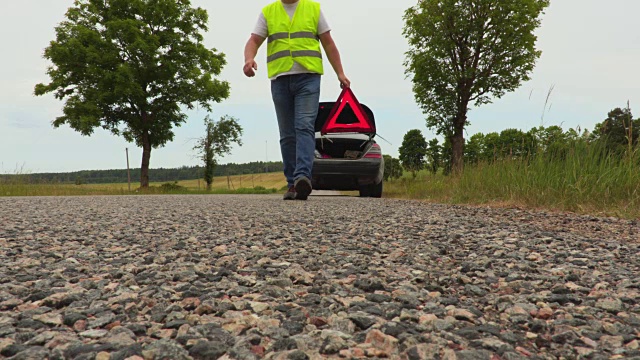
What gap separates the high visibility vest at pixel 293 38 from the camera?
5621mm

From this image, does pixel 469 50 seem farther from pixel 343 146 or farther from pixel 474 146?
pixel 474 146

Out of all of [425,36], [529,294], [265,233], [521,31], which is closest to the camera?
[529,294]

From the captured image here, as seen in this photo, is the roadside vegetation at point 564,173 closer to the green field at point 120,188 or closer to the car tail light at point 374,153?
the car tail light at point 374,153

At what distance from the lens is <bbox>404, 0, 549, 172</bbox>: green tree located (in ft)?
72.8

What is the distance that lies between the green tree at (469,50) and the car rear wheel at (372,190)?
13.4 m

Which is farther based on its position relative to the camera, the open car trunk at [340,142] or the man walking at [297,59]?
the open car trunk at [340,142]

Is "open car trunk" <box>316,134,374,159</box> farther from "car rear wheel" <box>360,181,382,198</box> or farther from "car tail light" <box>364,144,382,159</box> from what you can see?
"car rear wheel" <box>360,181,382,198</box>

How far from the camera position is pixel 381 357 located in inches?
42.9

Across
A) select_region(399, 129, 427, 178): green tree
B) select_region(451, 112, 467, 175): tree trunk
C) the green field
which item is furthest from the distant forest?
select_region(399, 129, 427, 178): green tree

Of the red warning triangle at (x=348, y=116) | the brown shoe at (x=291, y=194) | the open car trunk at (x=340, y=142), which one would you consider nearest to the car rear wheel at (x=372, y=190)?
the open car trunk at (x=340, y=142)

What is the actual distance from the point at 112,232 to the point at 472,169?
583cm

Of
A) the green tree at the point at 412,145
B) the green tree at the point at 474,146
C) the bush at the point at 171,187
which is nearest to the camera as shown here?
the bush at the point at 171,187

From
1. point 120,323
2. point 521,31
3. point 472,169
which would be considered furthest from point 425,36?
point 120,323

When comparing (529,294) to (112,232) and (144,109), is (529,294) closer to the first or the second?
(112,232)
